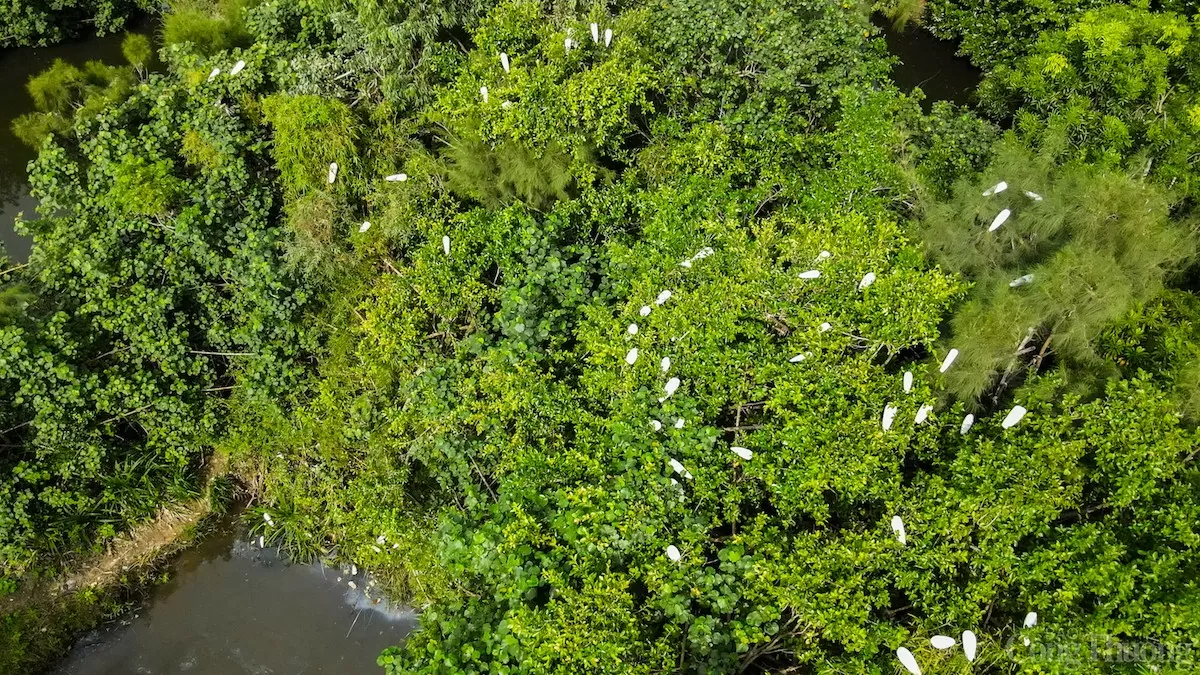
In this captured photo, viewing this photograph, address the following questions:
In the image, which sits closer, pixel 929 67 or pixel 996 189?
pixel 996 189

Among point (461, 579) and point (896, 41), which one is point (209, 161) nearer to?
point (461, 579)

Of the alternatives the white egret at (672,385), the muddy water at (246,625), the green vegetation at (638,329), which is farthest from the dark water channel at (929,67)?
the muddy water at (246,625)

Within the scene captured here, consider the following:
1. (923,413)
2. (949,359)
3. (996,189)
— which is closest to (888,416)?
(923,413)

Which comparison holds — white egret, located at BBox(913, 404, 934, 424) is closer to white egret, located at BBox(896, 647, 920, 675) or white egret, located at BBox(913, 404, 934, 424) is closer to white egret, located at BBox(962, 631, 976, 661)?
white egret, located at BBox(962, 631, 976, 661)

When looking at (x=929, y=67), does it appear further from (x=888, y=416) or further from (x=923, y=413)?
(x=888, y=416)

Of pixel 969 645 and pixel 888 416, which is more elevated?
pixel 888 416

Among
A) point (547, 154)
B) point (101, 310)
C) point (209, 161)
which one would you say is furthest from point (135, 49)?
point (547, 154)

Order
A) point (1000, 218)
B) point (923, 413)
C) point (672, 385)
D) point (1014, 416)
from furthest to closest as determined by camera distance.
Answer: point (1000, 218)
point (672, 385)
point (923, 413)
point (1014, 416)
